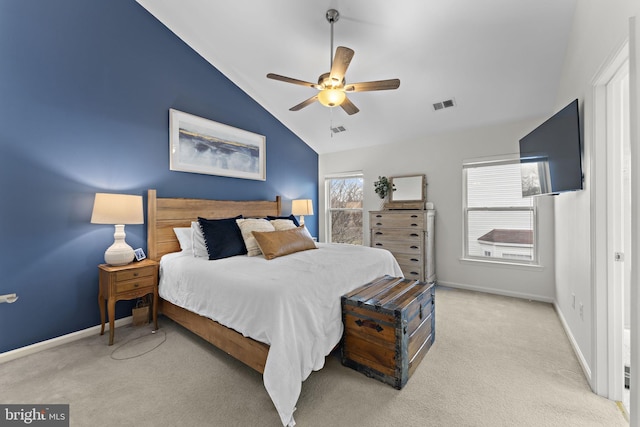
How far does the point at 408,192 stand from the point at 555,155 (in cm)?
227

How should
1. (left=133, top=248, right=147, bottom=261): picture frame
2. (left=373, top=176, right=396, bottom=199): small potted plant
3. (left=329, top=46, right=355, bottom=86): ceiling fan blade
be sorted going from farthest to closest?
(left=373, top=176, right=396, bottom=199): small potted plant → (left=133, top=248, right=147, bottom=261): picture frame → (left=329, top=46, right=355, bottom=86): ceiling fan blade

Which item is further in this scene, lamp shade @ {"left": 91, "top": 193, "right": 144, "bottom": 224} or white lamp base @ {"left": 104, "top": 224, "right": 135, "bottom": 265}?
white lamp base @ {"left": 104, "top": 224, "right": 135, "bottom": 265}

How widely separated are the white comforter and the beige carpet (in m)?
0.27

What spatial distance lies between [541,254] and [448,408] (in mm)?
2933

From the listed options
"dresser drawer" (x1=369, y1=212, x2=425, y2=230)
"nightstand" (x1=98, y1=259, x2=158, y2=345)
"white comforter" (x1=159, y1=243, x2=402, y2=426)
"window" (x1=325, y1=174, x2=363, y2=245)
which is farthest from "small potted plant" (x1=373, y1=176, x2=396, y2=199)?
"nightstand" (x1=98, y1=259, x2=158, y2=345)

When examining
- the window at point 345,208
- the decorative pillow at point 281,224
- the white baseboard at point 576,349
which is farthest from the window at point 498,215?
the decorative pillow at point 281,224

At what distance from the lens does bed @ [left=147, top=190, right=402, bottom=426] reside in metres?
1.62

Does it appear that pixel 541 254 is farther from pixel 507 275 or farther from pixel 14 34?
pixel 14 34

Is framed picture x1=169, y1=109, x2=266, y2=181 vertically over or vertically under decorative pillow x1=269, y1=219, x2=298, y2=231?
over

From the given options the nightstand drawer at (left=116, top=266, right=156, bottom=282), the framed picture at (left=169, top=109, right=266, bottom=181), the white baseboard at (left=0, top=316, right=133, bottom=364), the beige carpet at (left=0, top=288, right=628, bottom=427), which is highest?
the framed picture at (left=169, top=109, right=266, bottom=181)

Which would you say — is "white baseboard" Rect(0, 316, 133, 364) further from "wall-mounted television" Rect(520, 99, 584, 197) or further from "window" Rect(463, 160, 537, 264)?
"window" Rect(463, 160, 537, 264)

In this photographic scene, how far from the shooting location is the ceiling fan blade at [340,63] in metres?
2.13

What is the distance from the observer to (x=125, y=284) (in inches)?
99.5

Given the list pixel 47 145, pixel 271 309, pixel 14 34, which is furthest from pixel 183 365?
pixel 14 34
